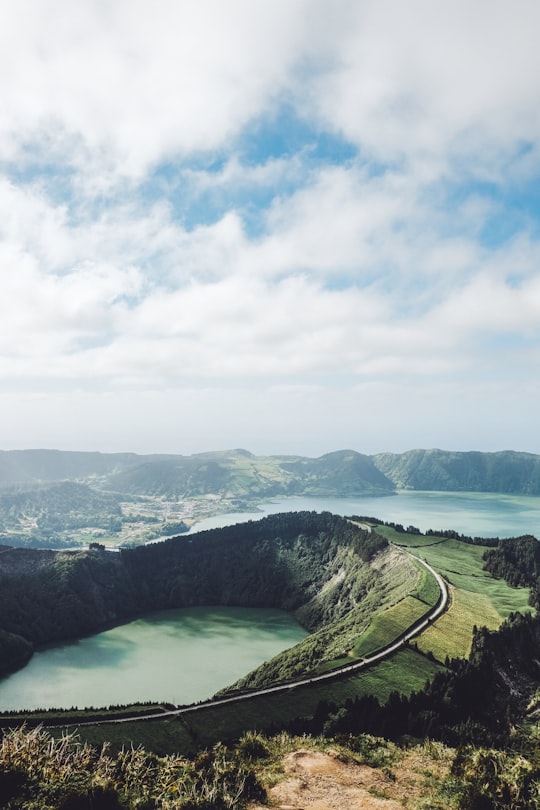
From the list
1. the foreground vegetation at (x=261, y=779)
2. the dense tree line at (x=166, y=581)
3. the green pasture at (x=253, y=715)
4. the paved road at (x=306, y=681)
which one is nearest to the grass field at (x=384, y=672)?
the green pasture at (x=253, y=715)

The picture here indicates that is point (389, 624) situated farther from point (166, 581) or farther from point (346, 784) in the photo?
point (166, 581)

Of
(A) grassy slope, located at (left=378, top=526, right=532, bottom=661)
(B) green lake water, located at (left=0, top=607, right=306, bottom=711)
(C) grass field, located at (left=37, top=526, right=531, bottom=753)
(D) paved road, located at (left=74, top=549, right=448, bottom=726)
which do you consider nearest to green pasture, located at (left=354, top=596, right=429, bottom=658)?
(C) grass field, located at (left=37, top=526, right=531, bottom=753)

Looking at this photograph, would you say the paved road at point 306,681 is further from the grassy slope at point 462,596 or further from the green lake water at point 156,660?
the green lake water at point 156,660

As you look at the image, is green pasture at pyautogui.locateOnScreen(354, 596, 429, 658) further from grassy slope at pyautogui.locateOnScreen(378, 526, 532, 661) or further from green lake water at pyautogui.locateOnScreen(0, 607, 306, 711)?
green lake water at pyautogui.locateOnScreen(0, 607, 306, 711)

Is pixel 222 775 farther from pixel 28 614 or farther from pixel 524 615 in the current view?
pixel 28 614

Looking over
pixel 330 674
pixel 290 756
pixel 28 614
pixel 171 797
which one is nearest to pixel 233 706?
pixel 330 674

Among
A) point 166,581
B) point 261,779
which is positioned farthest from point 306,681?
point 166,581
